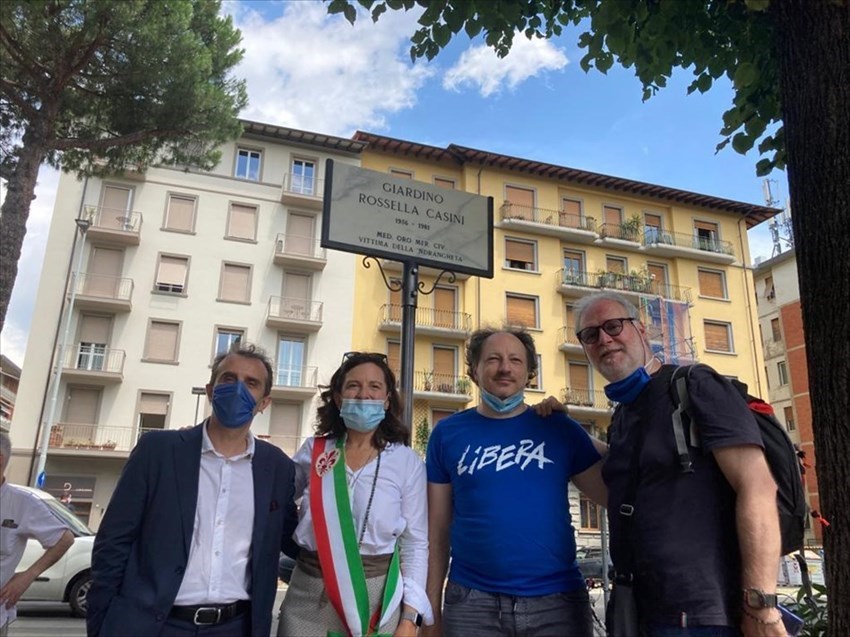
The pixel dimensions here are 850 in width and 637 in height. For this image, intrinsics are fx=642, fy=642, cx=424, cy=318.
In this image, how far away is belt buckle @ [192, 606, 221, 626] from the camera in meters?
2.33

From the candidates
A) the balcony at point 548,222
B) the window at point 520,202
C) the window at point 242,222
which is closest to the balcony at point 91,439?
the window at point 242,222

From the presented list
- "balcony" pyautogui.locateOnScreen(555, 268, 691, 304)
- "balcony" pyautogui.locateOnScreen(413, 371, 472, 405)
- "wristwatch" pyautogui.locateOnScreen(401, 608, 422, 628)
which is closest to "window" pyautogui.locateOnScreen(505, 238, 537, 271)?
"balcony" pyautogui.locateOnScreen(555, 268, 691, 304)

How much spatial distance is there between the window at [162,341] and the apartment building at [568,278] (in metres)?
7.23

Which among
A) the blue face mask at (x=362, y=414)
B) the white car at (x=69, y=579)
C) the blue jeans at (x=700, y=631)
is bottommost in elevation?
the white car at (x=69, y=579)

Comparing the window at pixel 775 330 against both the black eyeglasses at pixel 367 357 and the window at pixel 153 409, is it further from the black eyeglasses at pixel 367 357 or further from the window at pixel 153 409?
the black eyeglasses at pixel 367 357

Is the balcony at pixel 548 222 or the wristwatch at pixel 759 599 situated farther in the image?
the balcony at pixel 548 222

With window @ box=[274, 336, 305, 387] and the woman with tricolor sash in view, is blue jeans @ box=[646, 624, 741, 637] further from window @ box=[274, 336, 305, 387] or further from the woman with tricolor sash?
window @ box=[274, 336, 305, 387]

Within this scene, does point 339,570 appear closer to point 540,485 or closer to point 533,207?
point 540,485

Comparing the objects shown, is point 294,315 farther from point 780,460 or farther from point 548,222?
point 780,460

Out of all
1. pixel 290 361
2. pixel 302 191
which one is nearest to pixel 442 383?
pixel 290 361

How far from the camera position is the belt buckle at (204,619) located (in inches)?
91.6

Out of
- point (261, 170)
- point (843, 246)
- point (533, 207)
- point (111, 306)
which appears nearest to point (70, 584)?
point (843, 246)

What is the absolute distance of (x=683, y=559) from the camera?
2.10 m

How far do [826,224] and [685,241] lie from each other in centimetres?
3240
